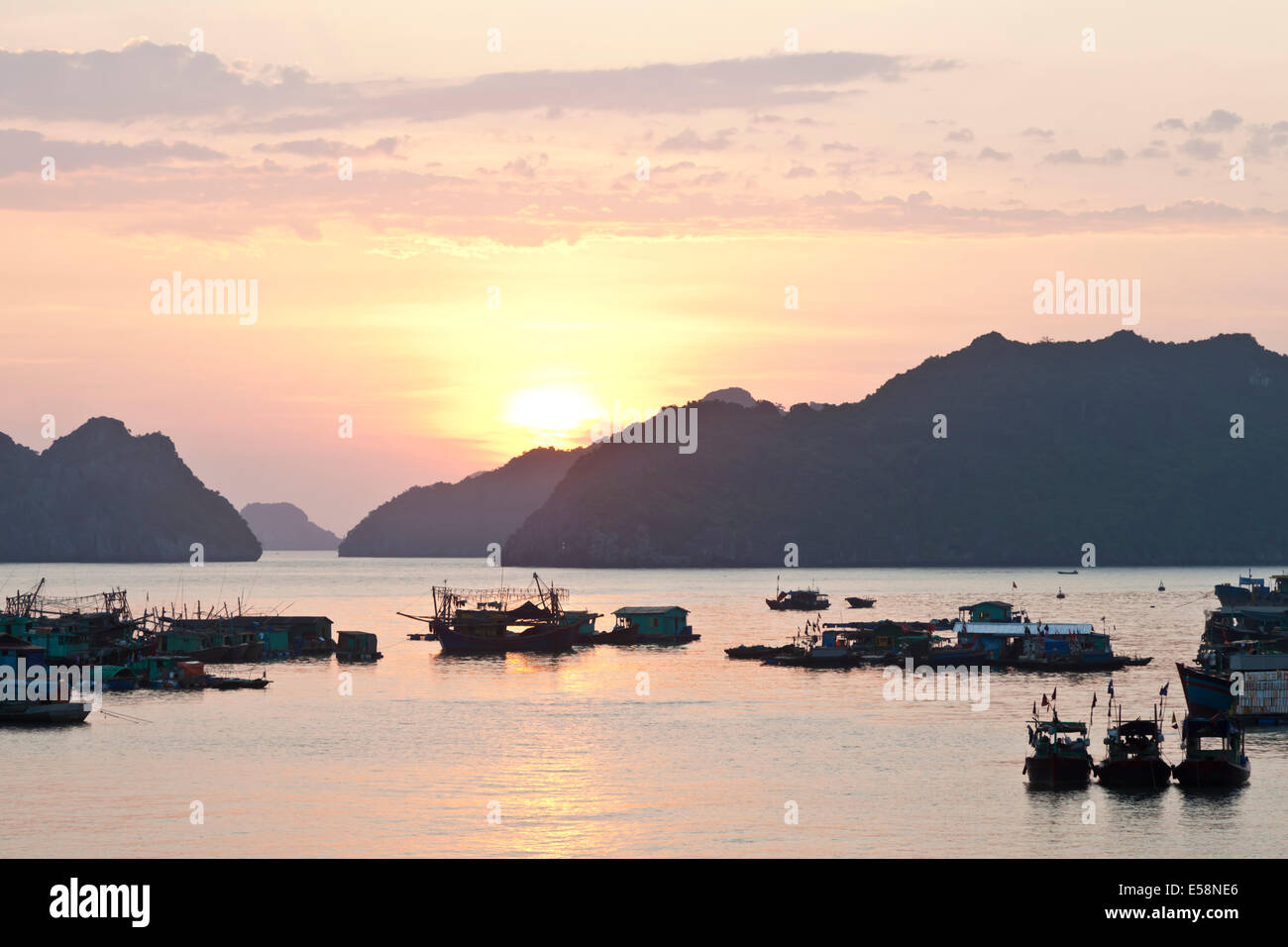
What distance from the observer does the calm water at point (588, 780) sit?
185 ft

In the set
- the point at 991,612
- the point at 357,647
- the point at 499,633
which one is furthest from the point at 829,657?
the point at 357,647

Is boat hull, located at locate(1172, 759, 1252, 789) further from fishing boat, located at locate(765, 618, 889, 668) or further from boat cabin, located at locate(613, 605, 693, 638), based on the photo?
boat cabin, located at locate(613, 605, 693, 638)

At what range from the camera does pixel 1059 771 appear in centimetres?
6706

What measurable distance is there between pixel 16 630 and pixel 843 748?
79.9m

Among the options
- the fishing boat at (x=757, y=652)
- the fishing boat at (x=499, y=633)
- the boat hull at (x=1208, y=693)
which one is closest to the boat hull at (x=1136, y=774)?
the boat hull at (x=1208, y=693)

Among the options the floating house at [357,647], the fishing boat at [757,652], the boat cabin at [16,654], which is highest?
the boat cabin at [16,654]

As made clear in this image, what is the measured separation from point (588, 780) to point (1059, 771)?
24.0 m

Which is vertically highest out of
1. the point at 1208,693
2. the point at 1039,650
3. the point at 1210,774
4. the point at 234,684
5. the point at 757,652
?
the point at 1208,693

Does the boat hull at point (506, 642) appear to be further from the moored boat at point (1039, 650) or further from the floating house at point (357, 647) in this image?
the moored boat at point (1039, 650)

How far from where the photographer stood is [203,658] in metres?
→ 140

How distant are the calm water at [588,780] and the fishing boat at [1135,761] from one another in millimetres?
1004

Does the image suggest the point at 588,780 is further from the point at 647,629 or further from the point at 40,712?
the point at 647,629
